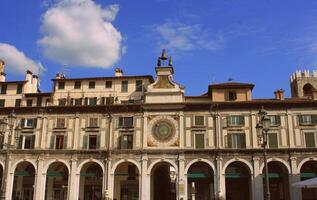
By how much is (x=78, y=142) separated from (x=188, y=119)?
14135 millimetres

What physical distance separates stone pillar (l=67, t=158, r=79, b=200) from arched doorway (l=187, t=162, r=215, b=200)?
13713 millimetres

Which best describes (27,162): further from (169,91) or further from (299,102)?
(299,102)

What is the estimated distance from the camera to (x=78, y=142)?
48.2m

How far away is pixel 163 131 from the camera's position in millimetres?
47281

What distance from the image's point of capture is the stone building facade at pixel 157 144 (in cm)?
4531

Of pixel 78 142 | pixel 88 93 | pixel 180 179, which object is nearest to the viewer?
pixel 180 179

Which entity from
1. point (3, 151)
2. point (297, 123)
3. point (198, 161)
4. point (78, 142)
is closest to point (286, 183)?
point (297, 123)

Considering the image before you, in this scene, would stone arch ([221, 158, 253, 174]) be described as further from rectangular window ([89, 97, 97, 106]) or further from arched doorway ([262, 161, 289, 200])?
rectangular window ([89, 97, 97, 106])

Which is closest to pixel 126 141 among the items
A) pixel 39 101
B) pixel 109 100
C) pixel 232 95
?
pixel 109 100

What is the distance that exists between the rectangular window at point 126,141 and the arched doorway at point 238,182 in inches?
482

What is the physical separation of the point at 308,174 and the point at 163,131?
17.7 metres

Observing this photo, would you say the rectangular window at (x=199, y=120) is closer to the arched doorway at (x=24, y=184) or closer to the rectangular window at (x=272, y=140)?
the rectangular window at (x=272, y=140)

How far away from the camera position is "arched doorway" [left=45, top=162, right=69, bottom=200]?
4966cm

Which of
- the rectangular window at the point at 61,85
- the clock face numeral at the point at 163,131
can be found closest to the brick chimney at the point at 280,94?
the clock face numeral at the point at 163,131
